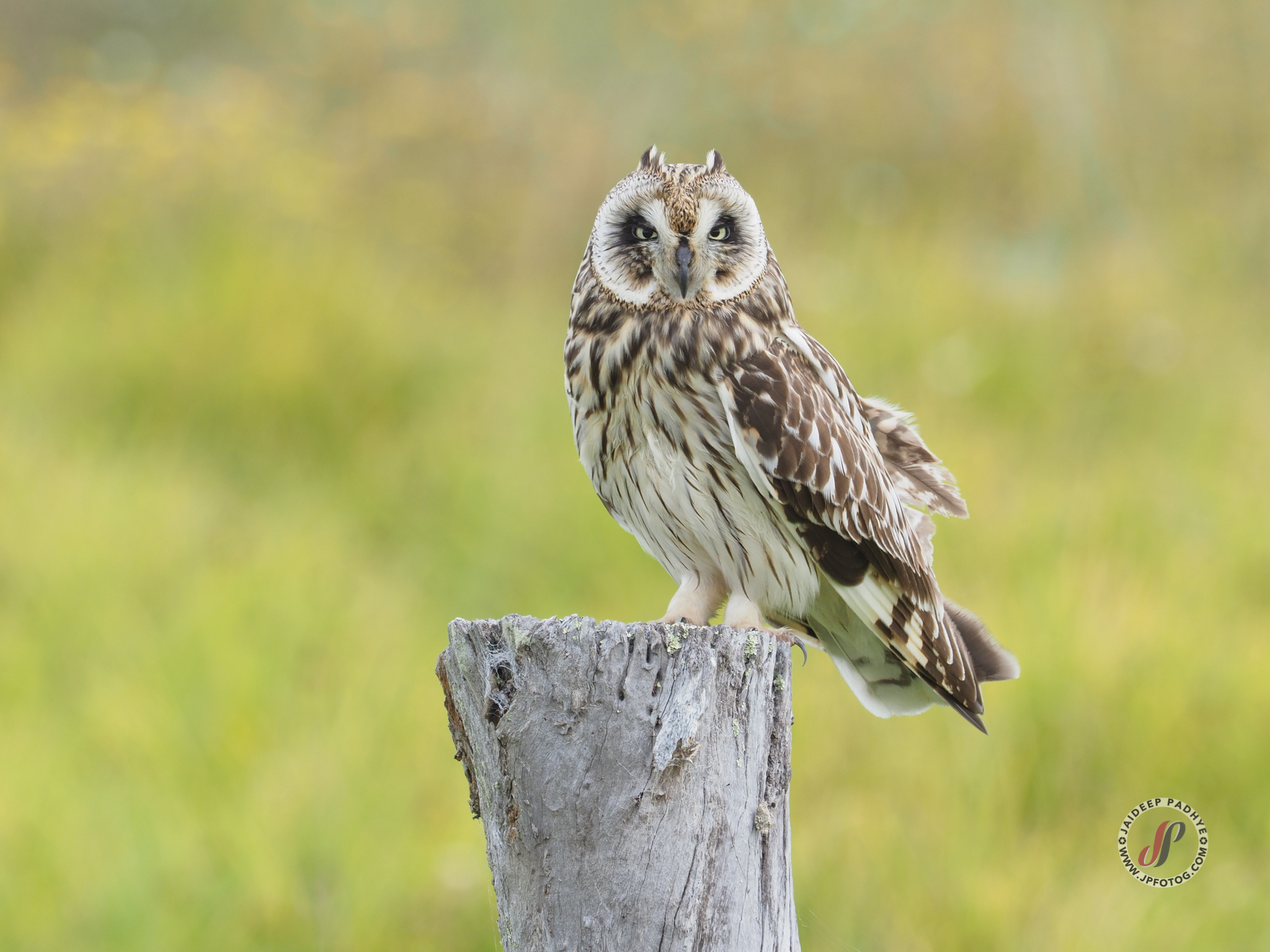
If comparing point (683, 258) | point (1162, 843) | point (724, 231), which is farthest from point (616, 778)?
point (1162, 843)

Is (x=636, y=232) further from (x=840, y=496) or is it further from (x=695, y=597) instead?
(x=695, y=597)

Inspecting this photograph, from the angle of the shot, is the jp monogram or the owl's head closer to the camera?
the owl's head

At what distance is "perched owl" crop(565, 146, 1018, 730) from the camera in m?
2.13

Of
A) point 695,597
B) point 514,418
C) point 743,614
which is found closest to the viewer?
point 743,614

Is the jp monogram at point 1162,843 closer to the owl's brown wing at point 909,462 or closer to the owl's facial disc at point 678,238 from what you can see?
the owl's brown wing at point 909,462

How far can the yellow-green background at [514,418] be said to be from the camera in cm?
299

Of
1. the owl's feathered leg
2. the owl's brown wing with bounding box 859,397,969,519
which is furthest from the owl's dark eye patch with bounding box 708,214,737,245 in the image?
the owl's feathered leg

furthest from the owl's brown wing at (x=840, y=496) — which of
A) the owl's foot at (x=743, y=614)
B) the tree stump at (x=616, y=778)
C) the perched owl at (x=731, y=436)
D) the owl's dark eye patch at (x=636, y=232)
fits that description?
the tree stump at (x=616, y=778)

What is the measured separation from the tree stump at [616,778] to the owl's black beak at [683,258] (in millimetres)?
807

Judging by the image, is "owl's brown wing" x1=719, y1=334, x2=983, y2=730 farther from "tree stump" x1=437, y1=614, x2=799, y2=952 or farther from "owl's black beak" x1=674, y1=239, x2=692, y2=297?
"tree stump" x1=437, y1=614, x2=799, y2=952

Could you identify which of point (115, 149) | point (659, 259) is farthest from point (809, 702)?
point (115, 149)

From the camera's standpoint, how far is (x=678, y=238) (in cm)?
208

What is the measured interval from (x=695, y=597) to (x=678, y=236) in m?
0.74

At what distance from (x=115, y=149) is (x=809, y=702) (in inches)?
192
